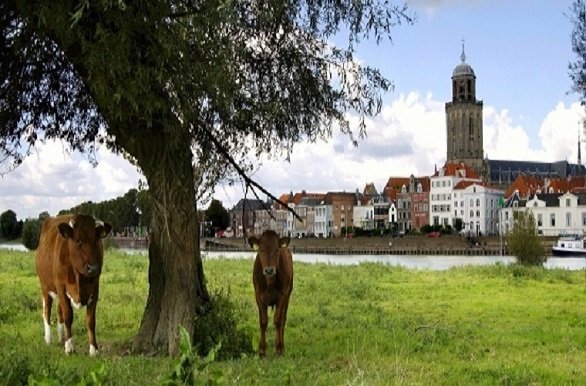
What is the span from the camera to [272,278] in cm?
1204

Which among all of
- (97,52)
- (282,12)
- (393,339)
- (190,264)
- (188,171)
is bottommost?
(393,339)

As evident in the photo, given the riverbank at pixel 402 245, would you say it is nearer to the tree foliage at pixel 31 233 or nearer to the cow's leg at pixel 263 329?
the tree foliage at pixel 31 233

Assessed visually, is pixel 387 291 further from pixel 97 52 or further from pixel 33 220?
pixel 33 220

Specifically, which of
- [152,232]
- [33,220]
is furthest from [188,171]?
[33,220]

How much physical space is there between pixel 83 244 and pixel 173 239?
1.29 metres

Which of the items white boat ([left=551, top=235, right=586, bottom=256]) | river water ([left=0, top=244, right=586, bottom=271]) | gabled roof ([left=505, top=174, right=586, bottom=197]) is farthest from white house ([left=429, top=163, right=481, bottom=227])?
river water ([left=0, top=244, right=586, bottom=271])

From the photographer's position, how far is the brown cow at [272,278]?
11914 mm

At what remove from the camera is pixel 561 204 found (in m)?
129

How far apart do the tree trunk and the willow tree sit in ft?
0.07

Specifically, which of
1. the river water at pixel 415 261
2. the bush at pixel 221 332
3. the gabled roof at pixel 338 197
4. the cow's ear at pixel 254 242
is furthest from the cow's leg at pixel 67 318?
the gabled roof at pixel 338 197

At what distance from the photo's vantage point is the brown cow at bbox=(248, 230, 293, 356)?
11914 millimetres

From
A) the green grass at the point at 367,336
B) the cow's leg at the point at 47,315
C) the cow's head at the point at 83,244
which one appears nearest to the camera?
the green grass at the point at 367,336

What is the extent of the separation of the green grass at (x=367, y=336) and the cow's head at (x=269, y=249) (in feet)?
3.77

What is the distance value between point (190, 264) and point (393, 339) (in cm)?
372
